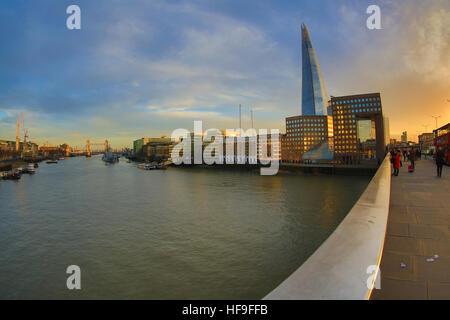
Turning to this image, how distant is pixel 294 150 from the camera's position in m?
113

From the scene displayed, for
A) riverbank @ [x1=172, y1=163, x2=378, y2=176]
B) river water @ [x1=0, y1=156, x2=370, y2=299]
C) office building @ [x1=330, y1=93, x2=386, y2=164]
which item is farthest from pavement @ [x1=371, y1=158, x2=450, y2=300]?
office building @ [x1=330, y1=93, x2=386, y2=164]

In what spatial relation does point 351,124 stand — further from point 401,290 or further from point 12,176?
point 401,290

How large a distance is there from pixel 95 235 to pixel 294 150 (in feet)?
350

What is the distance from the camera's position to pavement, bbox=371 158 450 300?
7.82ft

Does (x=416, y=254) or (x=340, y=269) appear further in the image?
(x=416, y=254)

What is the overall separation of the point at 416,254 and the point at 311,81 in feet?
363

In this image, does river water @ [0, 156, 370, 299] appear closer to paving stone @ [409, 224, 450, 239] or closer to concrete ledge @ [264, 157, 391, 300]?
paving stone @ [409, 224, 450, 239]

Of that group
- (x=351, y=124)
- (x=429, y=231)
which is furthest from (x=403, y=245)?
(x=351, y=124)

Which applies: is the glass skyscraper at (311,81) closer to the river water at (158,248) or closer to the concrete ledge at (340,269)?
the river water at (158,248)

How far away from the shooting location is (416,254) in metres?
3.16

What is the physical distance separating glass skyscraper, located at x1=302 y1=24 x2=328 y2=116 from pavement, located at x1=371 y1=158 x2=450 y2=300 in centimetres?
10783
